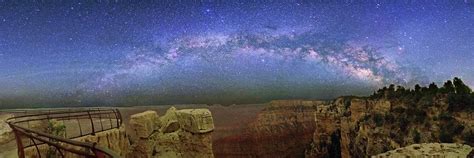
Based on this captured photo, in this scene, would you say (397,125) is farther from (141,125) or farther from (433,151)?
(141,125)

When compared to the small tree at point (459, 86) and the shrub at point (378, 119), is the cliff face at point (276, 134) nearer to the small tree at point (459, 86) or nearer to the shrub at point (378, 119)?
the shrub at point (378, 119)

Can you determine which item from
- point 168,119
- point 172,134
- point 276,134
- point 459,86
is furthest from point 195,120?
point 276,134

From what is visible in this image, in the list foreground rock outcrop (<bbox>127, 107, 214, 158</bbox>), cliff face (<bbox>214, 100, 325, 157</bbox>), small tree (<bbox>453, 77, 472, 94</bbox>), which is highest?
small tree (<bbox>453, 77, 472, 94</bbox>)

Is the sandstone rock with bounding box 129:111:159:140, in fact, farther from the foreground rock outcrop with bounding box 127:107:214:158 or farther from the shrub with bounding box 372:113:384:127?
the shrub with bounding box 372:113:384:127

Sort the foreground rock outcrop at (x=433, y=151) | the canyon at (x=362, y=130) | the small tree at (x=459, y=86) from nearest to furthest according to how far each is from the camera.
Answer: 1. the foreground rock outcrop at (x=433, y=151)
2. the canyon at (x=362, y=130)
3. the small tree at (x=459, y=86)

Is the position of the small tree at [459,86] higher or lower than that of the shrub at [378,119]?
higher

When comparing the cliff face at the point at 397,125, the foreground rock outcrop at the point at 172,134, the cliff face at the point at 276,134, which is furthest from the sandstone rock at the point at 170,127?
the cliff face at the point at 276,134

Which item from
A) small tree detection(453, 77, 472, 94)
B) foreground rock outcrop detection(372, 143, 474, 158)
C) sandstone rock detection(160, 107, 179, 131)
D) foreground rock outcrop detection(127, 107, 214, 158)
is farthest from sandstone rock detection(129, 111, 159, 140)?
small tree detection(453, 77, 472, 94)
